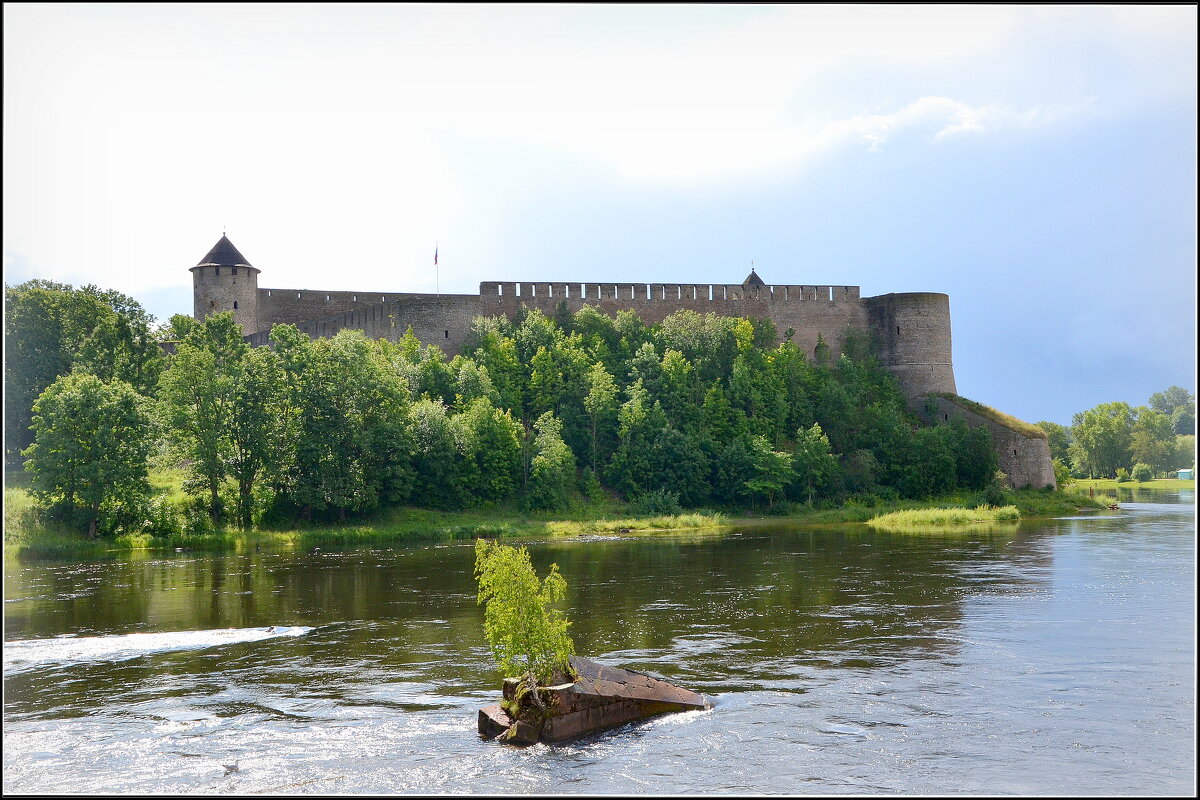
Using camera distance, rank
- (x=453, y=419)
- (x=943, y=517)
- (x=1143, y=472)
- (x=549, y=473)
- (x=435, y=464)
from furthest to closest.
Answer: (x=1143, y=472) → (x=549, y=473) → (x=453, y=419) → (x=943, y=517) → (x=435, y=464)

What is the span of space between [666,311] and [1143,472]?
3582 centimetres

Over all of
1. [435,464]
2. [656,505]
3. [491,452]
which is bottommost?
[656,505]

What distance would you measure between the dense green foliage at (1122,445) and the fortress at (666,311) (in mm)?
23372

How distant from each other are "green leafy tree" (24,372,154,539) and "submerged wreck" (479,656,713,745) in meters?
20.9

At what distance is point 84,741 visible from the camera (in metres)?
10.0

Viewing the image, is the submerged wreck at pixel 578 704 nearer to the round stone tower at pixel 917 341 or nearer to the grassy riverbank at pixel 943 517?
the grassy riverbank at pixel 943 517

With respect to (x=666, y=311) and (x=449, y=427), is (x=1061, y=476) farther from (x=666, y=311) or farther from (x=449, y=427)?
(x=449, y=427)

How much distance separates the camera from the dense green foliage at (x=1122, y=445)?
6450 cm

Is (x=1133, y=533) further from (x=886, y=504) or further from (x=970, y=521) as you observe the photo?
(x=886, y=504)

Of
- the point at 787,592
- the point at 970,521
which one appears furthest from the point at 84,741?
the point at 970,521

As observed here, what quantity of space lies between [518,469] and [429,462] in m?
3.16

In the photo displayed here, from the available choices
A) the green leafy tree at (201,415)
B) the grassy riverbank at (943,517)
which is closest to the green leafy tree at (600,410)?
the grassy riverbank at (943,517)

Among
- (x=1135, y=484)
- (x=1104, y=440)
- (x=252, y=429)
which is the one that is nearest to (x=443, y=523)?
(x=252, y=429)

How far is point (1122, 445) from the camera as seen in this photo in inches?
2566
